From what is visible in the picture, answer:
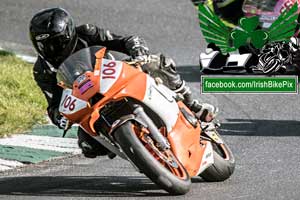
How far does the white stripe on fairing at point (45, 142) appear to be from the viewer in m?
10.6

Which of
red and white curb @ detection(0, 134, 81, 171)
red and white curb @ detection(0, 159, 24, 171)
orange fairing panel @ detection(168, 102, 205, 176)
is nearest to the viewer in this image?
orange fairing panel @ detection(168, 102, 205, 176)

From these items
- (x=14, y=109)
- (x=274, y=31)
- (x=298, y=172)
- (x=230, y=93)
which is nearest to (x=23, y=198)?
(x=298, y=172)

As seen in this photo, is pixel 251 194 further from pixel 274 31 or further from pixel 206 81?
pixel 206 81

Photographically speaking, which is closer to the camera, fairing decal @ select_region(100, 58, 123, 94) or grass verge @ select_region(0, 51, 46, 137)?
fairing decal @ select_region(100, 58, 123, 94)

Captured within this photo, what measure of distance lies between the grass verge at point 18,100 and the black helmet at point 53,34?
2405 millimetres

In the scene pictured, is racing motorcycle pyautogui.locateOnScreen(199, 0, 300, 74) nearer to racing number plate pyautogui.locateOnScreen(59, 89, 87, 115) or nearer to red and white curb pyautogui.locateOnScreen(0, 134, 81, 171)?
red and white curb pyautogui.locateOnScreen(0, 134, 81, 171)

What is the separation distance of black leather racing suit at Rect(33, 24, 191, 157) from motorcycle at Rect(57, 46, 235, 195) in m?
0.19

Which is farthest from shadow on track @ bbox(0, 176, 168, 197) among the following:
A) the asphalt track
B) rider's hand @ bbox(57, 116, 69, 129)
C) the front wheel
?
rider's hand @ bbox(57, 116, 69, 129)

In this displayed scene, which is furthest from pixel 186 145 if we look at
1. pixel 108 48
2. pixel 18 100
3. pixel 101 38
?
pixel 18 100

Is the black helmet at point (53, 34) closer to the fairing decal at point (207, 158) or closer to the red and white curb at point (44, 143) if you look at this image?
the fairing decal at point (207, 158)

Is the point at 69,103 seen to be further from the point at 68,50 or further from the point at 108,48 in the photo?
the point at 108,48

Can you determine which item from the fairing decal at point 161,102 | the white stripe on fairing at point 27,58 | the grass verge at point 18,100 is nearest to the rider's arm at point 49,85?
the fairing decal at point 161,102

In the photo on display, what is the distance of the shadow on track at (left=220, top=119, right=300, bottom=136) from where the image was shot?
11195mm

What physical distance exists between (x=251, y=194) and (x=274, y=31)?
3.79 meters
